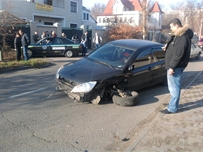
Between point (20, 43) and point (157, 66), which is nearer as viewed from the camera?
point (157, 66)

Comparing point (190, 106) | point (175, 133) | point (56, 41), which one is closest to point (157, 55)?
point (190, 106)

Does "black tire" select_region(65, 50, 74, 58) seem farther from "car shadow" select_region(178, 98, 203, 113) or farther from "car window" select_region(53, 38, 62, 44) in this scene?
"car shadow" select_region(178, 98, 203, 113)

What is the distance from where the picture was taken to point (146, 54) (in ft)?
19.9

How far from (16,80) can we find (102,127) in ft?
15.0

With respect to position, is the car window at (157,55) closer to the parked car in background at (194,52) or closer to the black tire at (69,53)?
the black tire at (69,53)

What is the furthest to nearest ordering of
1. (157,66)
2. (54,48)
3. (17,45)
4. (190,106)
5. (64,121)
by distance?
(54,48) → (17,45) → (157,66) → (190,106) → (64,121)

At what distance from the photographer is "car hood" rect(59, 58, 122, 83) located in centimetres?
476

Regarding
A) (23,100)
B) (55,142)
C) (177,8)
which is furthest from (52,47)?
(177,8)

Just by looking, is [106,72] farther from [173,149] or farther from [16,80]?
[16,80]

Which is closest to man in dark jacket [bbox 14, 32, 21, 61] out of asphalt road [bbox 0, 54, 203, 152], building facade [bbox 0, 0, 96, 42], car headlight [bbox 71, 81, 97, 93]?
asphalt road [bbox 0, 54, 203, 152]

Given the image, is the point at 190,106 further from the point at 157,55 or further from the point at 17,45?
the point at 17,45

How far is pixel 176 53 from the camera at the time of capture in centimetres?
416

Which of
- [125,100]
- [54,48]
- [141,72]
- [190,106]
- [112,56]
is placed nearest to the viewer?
[125,100]

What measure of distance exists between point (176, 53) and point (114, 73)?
1.56 meters
